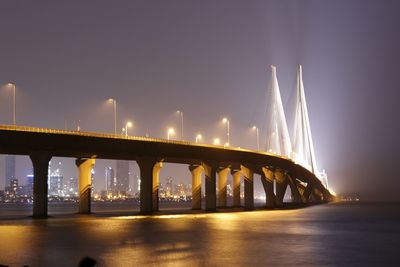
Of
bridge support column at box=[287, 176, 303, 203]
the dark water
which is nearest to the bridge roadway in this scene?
bridge support column at box=[287, 176, 303, 203]

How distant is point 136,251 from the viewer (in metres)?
39.4

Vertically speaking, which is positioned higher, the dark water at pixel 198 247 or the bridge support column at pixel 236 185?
the bridge support column at pixel 236 185

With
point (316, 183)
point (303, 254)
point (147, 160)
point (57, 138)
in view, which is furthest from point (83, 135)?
point (316, 183)

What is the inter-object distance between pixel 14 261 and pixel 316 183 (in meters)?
158

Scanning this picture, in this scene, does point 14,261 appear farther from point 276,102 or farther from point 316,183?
point 316,183

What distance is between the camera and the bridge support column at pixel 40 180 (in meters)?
80.4

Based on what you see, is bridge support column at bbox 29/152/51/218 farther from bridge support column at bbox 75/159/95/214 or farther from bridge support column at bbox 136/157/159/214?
bridge support column at bbox 136/157/159/214

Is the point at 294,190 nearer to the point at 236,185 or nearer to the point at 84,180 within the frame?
the point at 236,185

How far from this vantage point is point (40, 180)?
81.1 metres

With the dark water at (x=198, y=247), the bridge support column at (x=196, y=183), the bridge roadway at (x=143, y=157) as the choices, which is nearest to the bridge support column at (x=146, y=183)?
the bridge roadway at (x=143, y=157)

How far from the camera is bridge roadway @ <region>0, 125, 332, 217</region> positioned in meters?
79.6

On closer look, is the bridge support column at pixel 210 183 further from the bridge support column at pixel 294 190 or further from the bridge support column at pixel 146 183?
the bridge support column at pixel 294 190

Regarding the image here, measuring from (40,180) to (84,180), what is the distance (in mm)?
19849

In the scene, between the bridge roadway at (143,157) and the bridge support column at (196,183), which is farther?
the bridge support column at (196,183)
